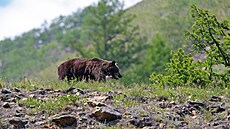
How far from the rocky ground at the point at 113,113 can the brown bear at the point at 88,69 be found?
5603 mm

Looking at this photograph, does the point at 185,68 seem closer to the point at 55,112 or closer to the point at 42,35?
the point at 55,112

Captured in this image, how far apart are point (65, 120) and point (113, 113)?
849mm

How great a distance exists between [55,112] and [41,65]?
91450mm

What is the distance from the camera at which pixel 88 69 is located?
1511cm

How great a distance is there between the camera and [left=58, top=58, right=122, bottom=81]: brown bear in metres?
15.1

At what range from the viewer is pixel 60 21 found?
135250mm

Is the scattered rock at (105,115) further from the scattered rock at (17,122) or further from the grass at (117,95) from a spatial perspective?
the scattered rock at (17,122)

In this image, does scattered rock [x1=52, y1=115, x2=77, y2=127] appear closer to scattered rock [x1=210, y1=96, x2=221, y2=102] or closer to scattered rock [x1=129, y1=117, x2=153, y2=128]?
scattered rock [x1=129, y1=117, x2=153, y2=128]

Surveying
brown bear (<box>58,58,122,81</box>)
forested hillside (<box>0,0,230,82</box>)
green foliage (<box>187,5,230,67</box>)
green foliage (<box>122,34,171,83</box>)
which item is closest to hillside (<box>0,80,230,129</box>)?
green foliage (<box>187,5,230,67</box>)

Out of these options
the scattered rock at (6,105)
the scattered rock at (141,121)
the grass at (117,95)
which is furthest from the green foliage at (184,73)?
the scattered rock at (6,105)

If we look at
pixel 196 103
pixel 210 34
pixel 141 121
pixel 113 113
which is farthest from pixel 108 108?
pixel 210 34

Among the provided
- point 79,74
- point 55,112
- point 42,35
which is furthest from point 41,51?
point 55,112

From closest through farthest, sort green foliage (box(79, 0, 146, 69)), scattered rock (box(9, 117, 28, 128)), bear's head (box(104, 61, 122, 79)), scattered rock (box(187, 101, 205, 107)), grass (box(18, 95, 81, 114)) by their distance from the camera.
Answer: scattered rock (box(9, 117, 28, 128)), grass (box(18, 95, 81, 114)), scattered rock (box(187, 101, 205, 107)), bear's head (box(104, 61, 122, 79)), green foliage (box(79, 0, 146, 69))

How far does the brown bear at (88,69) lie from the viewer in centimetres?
1512
